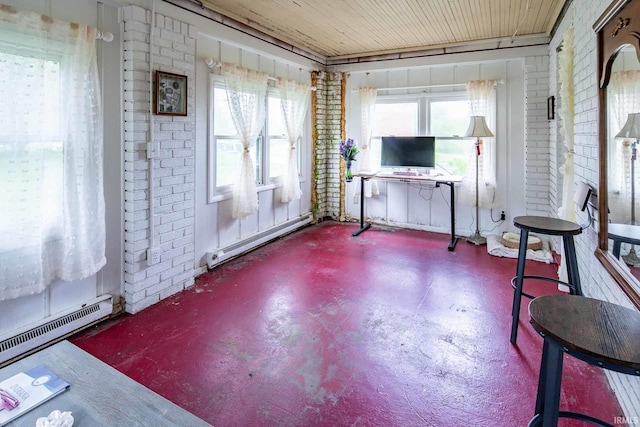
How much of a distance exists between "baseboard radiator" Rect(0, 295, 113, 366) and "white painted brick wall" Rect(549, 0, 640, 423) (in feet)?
11.4

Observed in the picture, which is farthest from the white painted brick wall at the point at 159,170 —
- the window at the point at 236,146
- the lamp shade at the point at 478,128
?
the lamp shade at the point at 478,128

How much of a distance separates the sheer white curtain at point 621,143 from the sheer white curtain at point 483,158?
3252 mm

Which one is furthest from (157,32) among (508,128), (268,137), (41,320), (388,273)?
(508,128)

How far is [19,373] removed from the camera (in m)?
1.50

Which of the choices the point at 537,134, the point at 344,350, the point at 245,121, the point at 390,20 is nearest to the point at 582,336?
the point at 344,350

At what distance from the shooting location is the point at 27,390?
1388 mm

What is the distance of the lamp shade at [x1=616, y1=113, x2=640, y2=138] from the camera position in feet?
5.73

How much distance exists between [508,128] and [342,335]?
4.08m

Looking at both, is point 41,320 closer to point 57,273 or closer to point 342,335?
point 57,273

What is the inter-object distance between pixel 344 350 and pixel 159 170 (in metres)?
2.21

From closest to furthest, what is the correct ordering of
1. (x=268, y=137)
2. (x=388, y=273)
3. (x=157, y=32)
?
1. (x=157, y=32)
2. (x=388, y=273)
3. (x=268, y=137)

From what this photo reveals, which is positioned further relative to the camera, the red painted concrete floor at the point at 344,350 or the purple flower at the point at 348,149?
the purple flower at the point at 348,149

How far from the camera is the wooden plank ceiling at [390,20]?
380 centimetres

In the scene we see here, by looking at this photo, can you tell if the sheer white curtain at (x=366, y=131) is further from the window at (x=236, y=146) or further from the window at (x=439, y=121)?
the window at (x=236, y=146)
